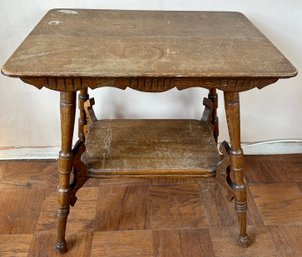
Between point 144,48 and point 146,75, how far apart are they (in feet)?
0.49

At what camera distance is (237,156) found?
0.99 meters

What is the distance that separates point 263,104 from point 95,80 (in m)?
0.86

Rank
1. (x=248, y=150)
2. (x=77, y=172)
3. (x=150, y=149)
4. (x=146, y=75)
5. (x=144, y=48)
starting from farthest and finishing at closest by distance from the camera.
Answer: (x=248, y=150), (x=150, y=149), (x=77, y=172), (x=144, y=48), (x=146, y=75)

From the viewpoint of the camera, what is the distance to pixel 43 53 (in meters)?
0.86

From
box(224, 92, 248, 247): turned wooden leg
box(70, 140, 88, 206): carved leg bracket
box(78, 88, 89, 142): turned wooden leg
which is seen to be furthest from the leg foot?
box(78, 88, 89, 142): turned wooden leg

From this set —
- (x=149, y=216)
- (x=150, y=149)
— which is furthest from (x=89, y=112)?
(x=149, y=216)

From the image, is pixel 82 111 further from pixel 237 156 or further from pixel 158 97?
pixel 237 156

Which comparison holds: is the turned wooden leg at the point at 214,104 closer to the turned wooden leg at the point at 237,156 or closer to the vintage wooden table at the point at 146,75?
the vintage wooden table at the point at 146,75

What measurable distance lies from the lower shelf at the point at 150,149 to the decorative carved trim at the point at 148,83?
0.31m

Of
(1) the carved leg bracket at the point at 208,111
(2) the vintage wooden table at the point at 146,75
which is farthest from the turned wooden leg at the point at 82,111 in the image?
(1) the carved leg bracket at the point at 208,111

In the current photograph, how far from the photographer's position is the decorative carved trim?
2.69 ft

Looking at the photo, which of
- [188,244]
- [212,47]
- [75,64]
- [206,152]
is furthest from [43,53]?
[188,244]

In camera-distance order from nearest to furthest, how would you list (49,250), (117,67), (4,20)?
(117,67), (49,250), (4,20)

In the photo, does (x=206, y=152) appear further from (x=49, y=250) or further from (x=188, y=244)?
(x=49, y=250)
